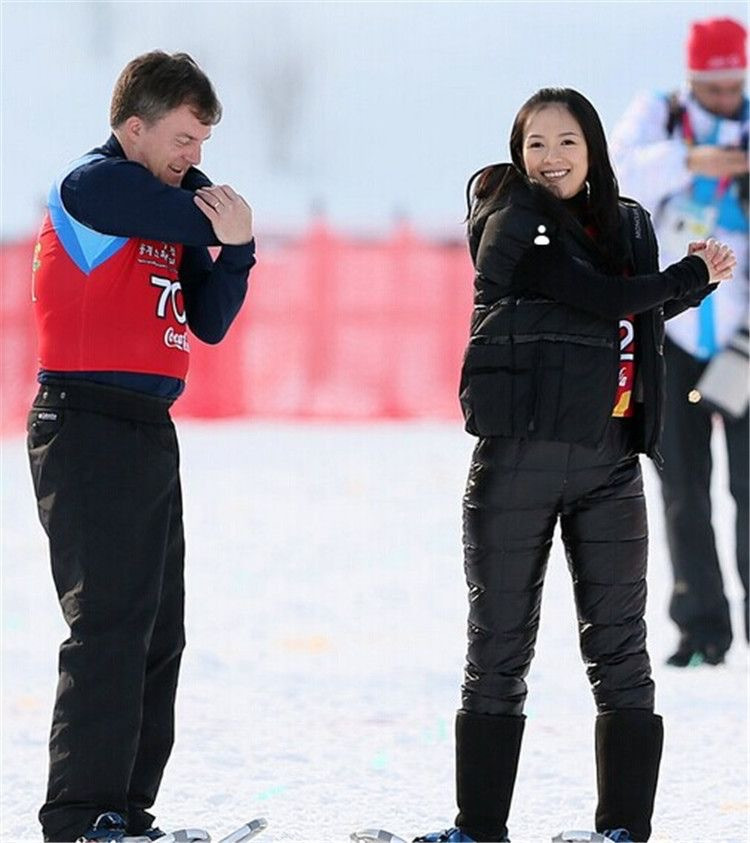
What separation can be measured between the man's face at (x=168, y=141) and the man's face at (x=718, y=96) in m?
2.59

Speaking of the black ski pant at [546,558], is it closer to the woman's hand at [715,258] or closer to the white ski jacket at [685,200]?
the woman's hand at [715,258]

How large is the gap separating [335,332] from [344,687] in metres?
10.7

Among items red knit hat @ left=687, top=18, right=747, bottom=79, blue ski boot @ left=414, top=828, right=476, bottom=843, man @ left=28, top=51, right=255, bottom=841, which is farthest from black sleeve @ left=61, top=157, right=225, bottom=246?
red knit hat @ left=687, top=18, right=747, bottom=79

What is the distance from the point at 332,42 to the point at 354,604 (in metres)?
33.2

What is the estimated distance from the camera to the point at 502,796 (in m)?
3.11

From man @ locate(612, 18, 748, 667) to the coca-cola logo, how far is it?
2.41m

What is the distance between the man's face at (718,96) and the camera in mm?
5332

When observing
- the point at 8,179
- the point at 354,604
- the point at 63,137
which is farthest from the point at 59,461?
the point at 63,137

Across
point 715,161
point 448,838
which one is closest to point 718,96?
point 715,161

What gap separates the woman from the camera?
3066 mm

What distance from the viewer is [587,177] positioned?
126 inches

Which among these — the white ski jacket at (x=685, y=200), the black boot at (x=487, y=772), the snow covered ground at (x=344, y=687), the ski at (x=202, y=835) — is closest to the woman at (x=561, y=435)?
the black boot at (x=487, y=772)

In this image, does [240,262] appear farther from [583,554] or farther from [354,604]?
[354,604]

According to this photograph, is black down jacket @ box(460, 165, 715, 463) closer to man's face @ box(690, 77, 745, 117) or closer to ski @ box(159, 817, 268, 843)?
ski @ box(159, 817, 268, 843)
